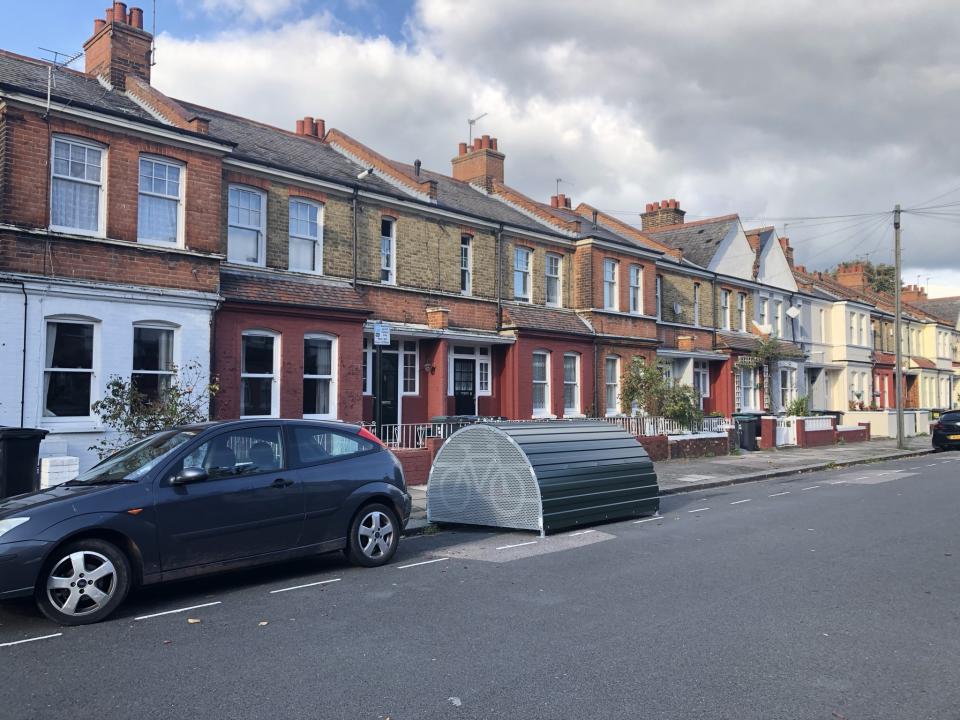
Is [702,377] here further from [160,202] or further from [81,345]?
[81,345]

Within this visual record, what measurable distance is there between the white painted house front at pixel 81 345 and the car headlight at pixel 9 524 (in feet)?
22.2

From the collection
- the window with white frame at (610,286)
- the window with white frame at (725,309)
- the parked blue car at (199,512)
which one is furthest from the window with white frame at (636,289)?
the parked blue car at (199,512)

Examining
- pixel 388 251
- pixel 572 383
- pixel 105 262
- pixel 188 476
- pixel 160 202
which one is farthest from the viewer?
pixel 572 383

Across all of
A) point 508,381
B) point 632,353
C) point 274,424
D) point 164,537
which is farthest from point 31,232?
point 632,353

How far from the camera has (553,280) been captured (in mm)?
23531

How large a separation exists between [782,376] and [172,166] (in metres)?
26.8

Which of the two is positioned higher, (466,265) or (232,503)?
(466,265)

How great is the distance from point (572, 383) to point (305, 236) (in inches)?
365

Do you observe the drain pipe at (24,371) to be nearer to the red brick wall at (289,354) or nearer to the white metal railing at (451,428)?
the red brick wall at (289,354)

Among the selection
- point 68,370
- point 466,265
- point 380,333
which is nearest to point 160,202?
point 68,370

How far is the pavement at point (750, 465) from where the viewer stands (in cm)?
1539

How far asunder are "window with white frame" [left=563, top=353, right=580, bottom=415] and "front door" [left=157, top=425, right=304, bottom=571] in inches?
613

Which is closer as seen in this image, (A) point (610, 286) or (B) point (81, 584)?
(B) point (81, 584)

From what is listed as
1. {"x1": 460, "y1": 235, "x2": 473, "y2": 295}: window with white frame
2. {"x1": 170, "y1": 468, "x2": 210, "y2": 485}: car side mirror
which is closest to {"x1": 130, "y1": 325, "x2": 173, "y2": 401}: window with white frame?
{"x1": 170, "y1": 468, "x2": 210, "y2": 485}: car side mirror
